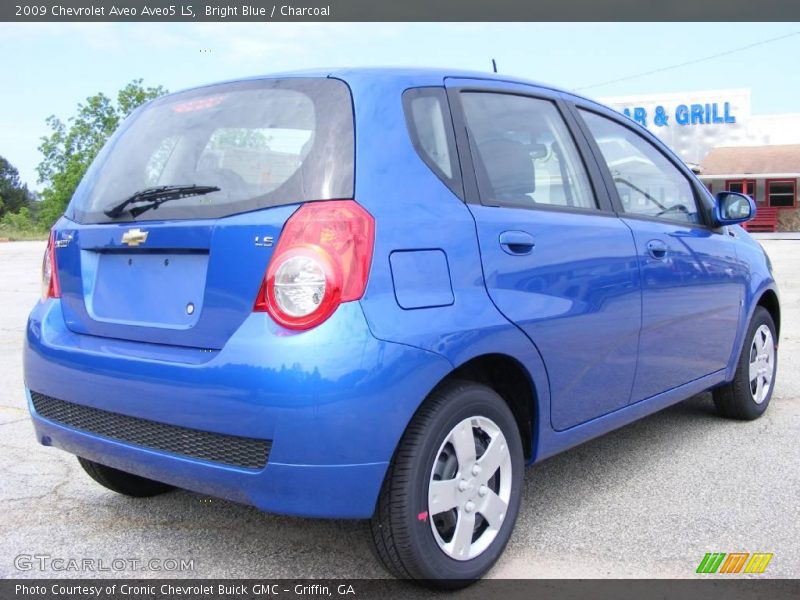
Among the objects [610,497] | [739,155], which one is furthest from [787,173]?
[610,497]

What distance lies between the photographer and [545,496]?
12.0 ft

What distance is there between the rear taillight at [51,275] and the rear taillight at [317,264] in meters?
1.07

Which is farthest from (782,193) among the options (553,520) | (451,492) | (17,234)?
(17,234)

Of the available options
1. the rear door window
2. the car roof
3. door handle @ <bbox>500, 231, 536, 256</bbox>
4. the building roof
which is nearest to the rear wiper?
the car roof

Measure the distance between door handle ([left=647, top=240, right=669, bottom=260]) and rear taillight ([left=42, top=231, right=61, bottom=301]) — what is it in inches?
96.8

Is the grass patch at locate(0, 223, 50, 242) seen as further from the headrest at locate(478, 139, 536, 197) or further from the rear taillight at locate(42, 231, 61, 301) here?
the headrest at locate(478, 139, 536, 197)

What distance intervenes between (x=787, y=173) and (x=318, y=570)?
118ft

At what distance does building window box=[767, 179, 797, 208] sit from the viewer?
118 feet

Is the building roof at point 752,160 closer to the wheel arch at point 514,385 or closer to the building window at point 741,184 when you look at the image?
the building window at point 741,184

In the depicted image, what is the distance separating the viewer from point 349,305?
2.39 meters

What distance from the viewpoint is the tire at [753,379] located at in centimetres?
475

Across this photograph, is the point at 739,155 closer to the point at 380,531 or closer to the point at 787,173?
the point at 787,173

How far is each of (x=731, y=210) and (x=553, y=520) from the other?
2.04 metres

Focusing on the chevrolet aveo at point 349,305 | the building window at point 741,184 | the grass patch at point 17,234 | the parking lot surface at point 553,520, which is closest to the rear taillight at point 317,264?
the chevrolet aveo at point 349,305
